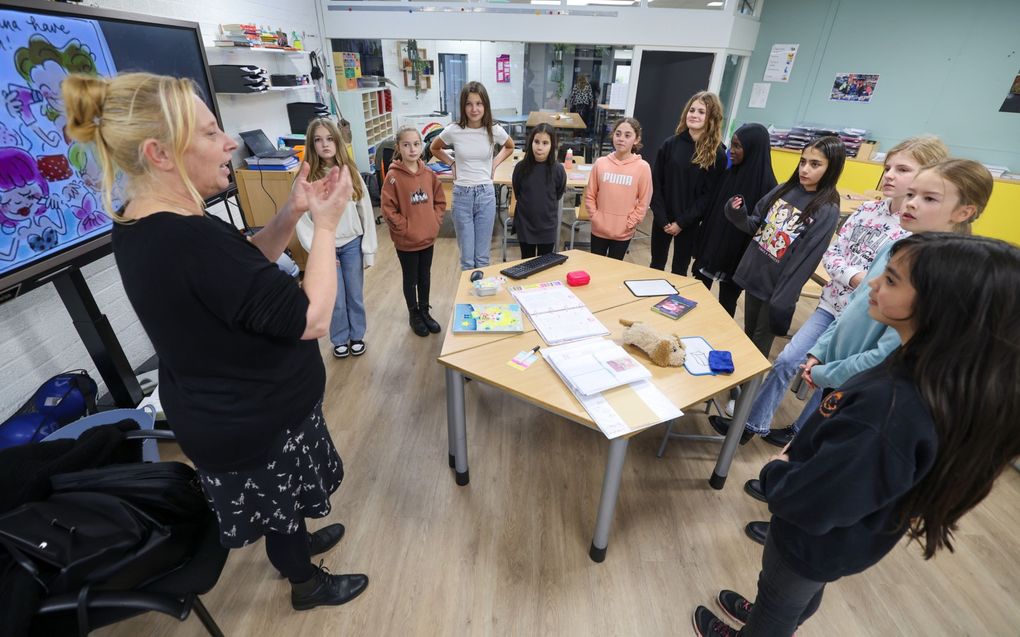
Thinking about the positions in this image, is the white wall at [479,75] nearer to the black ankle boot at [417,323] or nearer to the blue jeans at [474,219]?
the blue jeans at [474,219]

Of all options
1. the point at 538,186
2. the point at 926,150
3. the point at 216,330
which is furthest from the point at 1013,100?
the point at 216,330

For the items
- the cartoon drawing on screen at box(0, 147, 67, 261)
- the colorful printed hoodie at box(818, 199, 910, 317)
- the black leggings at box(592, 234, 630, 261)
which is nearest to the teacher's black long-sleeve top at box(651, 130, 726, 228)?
the black leggings at box(592, 234, 630, 261)

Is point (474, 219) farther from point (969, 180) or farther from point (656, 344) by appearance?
point (969, 180)

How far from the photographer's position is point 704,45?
484cm

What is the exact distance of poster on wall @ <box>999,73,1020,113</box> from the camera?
387 cm

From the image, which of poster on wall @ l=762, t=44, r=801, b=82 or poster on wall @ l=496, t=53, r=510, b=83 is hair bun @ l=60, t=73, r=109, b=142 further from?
poster on wall @ l=496, t=53, r=510, b=83

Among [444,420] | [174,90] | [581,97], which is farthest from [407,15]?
[174,90]

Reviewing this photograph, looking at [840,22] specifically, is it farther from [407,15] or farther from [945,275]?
[945,275]

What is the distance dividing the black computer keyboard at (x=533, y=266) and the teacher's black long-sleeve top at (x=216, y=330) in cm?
136

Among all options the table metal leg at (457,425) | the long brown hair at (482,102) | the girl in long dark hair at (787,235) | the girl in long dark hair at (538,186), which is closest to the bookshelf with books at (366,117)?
the long brown hair at (482,102)

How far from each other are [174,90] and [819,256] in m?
2.40

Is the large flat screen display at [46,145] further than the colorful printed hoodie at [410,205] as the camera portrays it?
No

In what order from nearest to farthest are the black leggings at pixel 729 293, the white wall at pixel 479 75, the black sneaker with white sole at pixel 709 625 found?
1. the black sneaker with white sole at pixel 709 625
2. the black leggings at pixel 729 293
3. the white wall at pixel 479 75

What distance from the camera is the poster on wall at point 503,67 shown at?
7.52m
